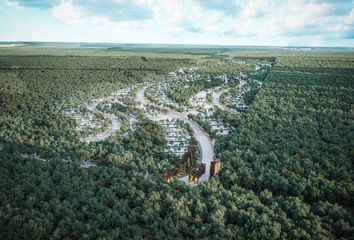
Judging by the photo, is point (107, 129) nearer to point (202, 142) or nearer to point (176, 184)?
point (202, 142)

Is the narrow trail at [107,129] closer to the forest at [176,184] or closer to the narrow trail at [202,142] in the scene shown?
the forest at [176,184]

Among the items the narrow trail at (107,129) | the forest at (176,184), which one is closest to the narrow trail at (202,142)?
the forest at (176,184)

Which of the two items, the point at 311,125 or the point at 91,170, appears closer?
the point at 91,170

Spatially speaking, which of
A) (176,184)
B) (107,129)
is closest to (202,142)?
(107,129)

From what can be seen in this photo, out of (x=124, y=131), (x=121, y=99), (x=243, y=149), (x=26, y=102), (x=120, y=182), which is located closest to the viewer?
(x=120, y=182)

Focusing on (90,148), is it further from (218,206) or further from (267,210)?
(267,210)

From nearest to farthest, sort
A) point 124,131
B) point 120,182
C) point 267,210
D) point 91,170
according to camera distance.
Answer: point 267,210 < point 120,182 < point 91,170 < point 124,131

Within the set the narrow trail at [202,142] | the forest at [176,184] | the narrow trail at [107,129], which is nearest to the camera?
the forest at [176,184]

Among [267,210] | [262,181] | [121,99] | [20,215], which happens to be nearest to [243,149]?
[262,181]

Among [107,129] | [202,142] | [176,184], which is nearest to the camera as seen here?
[176,184]

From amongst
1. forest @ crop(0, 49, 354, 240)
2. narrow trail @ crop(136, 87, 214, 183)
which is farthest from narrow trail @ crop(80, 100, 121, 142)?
narrow trail @ crop(136, 87, 214, 183)
